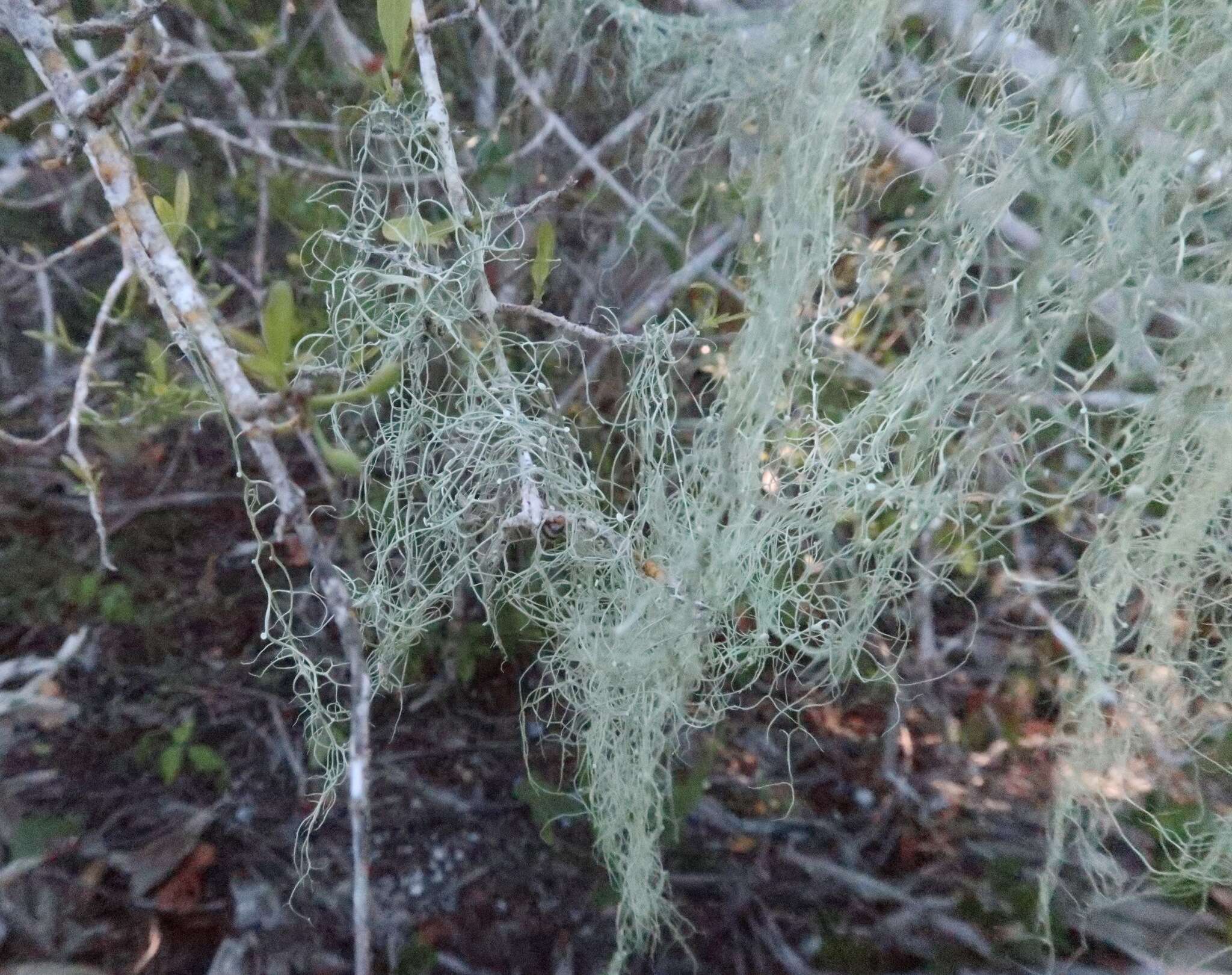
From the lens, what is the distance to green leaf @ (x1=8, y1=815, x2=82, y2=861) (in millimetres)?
889

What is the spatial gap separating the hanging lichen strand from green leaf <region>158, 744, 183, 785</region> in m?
0.37

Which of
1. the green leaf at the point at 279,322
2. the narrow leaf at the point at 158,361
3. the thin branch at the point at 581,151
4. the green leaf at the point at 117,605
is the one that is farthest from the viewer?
the green leaf at the point at 117,605

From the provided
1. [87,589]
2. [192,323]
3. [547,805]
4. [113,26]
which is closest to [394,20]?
[113,26]

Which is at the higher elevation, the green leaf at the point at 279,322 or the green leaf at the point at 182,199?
the green leaf at the point at 279,322

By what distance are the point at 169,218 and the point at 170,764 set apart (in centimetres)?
65

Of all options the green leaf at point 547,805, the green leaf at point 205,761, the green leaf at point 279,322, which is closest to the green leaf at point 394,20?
the green leaf at point 279,322

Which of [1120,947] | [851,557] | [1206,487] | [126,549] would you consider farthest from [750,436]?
[126,549]

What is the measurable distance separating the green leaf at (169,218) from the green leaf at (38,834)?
632mm

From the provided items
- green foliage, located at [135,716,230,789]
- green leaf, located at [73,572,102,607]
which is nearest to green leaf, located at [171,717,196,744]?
green foliage, located at [135,716,230,789]

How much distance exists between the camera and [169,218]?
0.70m

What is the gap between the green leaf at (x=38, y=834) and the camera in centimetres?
89

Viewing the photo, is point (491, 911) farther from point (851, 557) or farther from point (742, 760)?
point (851, 557)

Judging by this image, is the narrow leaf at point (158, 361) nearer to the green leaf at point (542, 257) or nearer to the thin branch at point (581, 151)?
the green leaf at point (542, 257)

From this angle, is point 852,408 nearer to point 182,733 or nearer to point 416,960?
point 416,960
